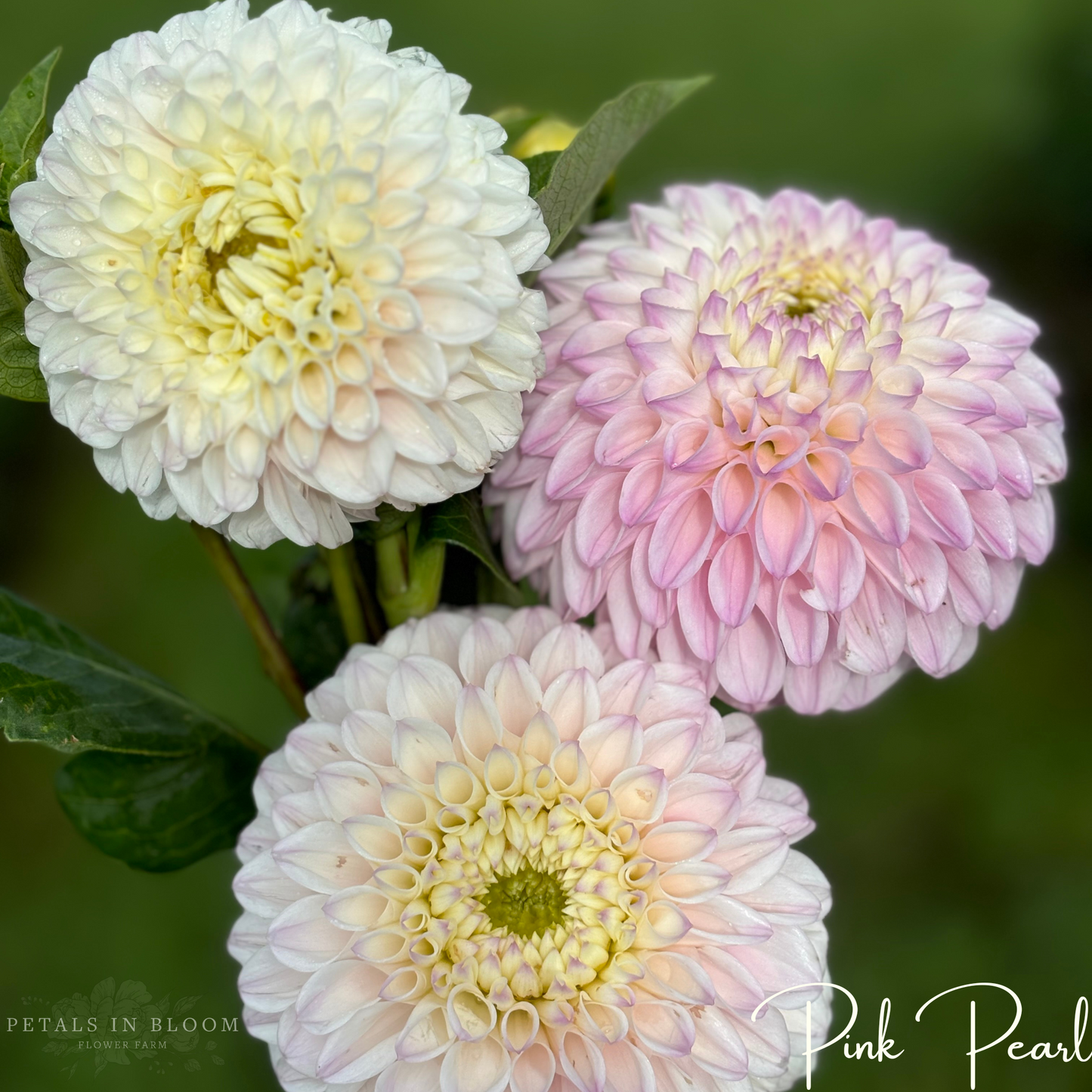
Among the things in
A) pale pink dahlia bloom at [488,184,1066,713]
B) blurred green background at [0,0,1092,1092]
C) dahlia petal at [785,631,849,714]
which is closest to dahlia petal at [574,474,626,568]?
pale pink dahlia bloom at [488,184,1066,713]

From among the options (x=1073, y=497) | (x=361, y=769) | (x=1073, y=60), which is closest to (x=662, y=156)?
(x=1073, y=60)

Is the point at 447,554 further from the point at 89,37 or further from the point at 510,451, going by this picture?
the point at 89,37

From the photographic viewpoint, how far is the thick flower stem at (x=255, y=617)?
0.53 meters

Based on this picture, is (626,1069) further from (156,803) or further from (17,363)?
(17,363)

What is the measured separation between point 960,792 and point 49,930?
3.66 ft

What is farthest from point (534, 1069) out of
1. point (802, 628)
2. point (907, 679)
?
point (907, 679)

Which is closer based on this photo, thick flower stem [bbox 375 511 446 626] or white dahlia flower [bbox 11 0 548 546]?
white dahlia flower [bbox 11 0 548 546]

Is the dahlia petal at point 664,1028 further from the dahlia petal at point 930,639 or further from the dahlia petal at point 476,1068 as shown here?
the dahlia petal at point 930,639

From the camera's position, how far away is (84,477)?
152 centimetres

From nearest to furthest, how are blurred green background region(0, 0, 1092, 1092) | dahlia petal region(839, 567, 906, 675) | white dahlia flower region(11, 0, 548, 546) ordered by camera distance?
white dahlia flower region(11, 0, 548, 546) < dahlia petal region(839, 567, 906, 675) < blurred green background region(0, 0, 1092, 1092)

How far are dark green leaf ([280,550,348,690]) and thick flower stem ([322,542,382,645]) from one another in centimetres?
9

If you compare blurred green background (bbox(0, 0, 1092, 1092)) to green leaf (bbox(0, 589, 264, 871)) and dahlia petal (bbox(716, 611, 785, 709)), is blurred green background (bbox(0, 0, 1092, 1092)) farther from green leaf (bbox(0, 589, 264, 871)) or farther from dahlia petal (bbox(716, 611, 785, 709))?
dahlia petal (bbox(716, 611, 785, 709))

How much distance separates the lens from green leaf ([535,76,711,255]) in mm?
482

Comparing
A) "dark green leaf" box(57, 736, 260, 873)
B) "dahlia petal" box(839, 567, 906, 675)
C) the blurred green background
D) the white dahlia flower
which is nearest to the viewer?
the white dahlia flower
